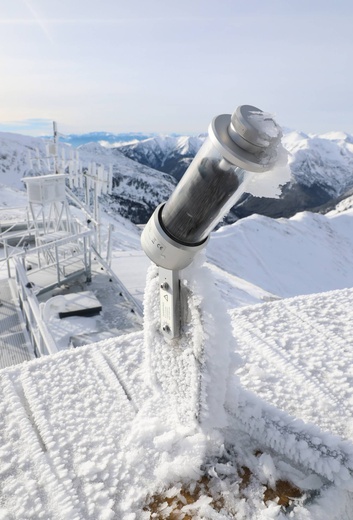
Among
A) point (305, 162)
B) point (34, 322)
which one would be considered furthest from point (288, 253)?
point (305, 162)

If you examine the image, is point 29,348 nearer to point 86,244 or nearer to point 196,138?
point 86,244

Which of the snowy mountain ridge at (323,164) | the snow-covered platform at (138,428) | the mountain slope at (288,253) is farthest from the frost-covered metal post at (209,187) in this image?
the snowy mountain ridge at (323,164)

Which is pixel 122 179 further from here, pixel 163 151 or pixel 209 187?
pixel 209 187

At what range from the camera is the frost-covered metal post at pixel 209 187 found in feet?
6.96

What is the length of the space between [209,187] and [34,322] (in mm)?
6927

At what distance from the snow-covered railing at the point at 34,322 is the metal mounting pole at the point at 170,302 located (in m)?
3.95

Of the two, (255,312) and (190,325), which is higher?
(190,325)

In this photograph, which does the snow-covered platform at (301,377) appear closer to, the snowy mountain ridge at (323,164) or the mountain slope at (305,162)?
the mountain slope at (305,162)

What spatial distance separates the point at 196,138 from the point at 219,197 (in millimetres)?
197327

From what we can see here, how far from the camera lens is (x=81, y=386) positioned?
3.78 metres

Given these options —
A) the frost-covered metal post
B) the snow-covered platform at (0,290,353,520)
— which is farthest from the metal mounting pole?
the snow-covered platform at (0,290,353,520)

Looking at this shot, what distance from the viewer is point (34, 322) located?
26.2 ft

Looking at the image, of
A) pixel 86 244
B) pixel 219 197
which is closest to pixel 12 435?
pixel 219 197

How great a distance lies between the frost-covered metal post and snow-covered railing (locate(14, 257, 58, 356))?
14.7ft
